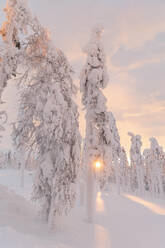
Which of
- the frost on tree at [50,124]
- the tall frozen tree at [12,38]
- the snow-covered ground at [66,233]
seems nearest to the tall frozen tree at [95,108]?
the snow-covered ground at [66,233]

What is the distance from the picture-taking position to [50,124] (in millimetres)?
7500

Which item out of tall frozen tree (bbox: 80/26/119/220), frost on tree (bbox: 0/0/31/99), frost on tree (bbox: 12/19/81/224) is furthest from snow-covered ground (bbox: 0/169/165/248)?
frost on tree (bbox: 0/0/31/99)

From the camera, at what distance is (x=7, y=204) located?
8.09 meters

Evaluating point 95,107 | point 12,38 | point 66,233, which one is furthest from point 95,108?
point 66,233

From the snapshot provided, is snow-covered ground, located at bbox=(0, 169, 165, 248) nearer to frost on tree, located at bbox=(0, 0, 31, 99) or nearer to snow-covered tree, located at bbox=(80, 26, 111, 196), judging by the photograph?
snow-covered tree, located at bbox=(80, 26, 111, 196)

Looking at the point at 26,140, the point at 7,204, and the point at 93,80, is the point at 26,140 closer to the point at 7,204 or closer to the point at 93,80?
the point at 7,204

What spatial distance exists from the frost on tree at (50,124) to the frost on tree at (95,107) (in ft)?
13.1

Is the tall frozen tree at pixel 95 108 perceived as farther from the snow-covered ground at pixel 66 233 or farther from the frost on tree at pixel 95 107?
the snow-covered ground at pixel 66 233

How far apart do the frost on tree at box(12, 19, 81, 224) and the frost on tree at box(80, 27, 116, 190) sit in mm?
3995

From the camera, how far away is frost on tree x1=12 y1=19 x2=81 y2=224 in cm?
756

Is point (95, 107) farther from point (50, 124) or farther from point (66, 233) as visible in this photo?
→ point (66, 233)

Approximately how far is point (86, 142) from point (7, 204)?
6433 millimetres

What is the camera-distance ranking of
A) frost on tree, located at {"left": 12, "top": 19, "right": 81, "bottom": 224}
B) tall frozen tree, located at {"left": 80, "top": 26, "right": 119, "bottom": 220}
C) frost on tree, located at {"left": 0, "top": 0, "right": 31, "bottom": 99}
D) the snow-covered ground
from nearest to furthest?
the snow-covered ground → frost on tree, located at {"left": 0, "top": 0, "right": 31, "bottom": 99} → frost on tree, located at {"left": 12, "top": 19, "right": 81, "bottom": 224} → tall frozen tree, located at {"left": 80, "top": 26, "right": 119, "bottom": 220}

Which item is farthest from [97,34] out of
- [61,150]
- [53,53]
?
[61,150]
